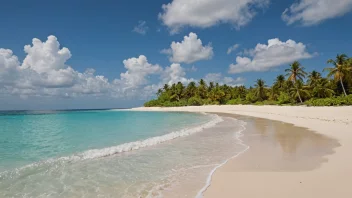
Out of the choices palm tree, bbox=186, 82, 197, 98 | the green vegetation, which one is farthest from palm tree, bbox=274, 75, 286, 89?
palm tree, bbox=186, 82, 197, 98

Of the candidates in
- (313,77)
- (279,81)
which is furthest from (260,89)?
(313,77)

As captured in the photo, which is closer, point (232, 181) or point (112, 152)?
point (232, 181)

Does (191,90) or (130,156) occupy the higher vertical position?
(191,90)

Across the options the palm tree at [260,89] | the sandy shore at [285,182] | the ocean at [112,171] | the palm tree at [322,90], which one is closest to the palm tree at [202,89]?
the palm tree at [260,89]

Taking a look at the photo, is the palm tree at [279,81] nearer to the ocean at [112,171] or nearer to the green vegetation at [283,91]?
the green vegetation at [283,91]

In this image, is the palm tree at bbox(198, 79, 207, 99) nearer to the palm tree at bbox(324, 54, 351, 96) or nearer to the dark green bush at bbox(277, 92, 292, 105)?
the dark green bush at bbox(277, 92, 292, 105)

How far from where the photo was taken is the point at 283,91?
59.7 m

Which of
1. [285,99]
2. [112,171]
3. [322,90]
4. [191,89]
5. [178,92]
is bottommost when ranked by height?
[112,171]

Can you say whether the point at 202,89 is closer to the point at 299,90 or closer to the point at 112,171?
the point at 299,90

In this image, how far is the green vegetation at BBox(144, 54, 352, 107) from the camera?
45.5 m

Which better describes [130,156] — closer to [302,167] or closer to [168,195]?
[168,195]

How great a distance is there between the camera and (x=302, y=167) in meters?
7.08

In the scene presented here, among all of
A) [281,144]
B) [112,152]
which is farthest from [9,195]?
[281,144]

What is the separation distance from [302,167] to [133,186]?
4903 mm
